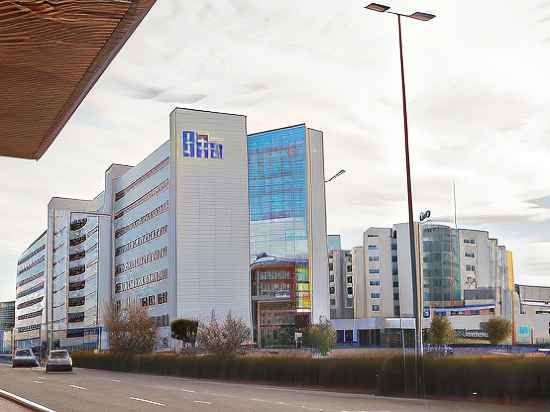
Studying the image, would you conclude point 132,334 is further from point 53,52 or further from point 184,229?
point 53,52

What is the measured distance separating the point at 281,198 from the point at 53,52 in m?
119

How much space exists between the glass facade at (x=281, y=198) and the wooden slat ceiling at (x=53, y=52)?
116115 millimetres

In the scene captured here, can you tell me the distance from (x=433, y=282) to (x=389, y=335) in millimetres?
13255

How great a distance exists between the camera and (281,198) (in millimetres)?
125062

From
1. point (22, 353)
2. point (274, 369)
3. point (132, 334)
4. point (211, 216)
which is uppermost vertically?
point (211, 216)

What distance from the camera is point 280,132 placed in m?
126

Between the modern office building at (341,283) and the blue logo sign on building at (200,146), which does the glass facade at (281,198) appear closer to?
the blue logo sign on building at (200,146)

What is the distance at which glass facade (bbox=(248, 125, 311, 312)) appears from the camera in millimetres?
124500

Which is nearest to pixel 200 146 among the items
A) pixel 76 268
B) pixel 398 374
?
pixel 76 268

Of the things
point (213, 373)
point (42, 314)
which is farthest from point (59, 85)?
point (42, 314)

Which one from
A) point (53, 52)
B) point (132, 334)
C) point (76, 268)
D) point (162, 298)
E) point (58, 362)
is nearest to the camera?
point (53, 52)

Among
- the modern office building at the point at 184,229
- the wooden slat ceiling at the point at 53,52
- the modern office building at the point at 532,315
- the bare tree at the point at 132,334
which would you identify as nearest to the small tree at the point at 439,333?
the modern office building at the point at 532,315

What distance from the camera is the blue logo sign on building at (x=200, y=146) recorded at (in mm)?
114188

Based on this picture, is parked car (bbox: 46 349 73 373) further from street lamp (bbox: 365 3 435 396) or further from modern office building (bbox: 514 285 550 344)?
modern office building (bbox: 514 285 550 344)
